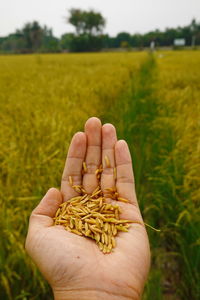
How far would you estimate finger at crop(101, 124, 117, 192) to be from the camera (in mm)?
1744

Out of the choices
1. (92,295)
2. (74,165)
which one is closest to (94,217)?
(74,165)

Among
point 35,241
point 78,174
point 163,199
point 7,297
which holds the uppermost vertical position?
point 78,174

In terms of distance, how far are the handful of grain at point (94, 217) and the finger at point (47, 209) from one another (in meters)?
0.03

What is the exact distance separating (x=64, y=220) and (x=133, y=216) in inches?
14.5

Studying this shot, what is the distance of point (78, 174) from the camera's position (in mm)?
1779

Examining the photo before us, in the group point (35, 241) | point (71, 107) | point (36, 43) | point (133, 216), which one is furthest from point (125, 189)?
point (36, 43)

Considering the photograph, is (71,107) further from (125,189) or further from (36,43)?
(36,43)

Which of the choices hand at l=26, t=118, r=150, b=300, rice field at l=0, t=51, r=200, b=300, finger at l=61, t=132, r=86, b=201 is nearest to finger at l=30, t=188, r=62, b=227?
hand at l=26, t=118, r=150, b=300

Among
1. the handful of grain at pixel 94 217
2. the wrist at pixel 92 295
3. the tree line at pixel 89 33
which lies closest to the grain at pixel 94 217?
the handful of grain at pixel 94 217

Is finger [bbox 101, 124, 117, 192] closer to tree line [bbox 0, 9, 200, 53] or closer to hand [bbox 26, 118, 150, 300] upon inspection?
hand [bbox 26, 118, 150, 300]

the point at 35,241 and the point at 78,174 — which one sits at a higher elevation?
the point at 78,174

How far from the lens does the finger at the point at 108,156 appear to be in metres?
1.74

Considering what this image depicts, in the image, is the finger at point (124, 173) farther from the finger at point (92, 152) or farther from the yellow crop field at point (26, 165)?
the yellow crop field at point (26, 165)

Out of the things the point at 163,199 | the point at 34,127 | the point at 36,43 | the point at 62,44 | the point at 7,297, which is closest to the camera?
the point at 7,297
